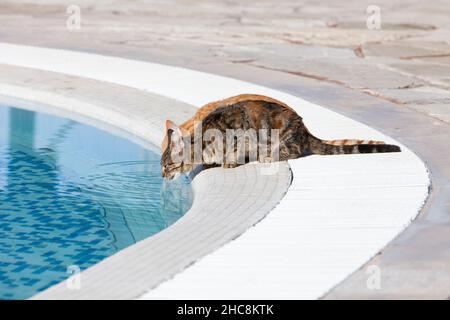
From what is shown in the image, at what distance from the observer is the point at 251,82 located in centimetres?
1220

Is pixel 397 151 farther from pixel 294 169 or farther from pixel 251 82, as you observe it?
pixel 251 82

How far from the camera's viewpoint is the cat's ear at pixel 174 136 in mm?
7527

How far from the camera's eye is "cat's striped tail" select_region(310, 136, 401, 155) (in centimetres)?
820

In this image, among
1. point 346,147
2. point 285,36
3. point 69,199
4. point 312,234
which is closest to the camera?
point 312,234

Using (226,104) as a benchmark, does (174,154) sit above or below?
below

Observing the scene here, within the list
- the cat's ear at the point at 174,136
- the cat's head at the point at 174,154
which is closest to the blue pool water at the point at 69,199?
the cat's head at the point at 174,154

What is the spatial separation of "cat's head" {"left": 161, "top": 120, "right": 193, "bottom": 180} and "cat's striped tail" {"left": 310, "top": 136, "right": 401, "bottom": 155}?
3.68ft

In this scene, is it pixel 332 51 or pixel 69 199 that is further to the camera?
pixel 332 51

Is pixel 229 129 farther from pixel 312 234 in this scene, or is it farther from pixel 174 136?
pixel 312 234

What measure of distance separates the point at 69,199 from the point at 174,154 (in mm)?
896

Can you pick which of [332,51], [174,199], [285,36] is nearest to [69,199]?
[174,199]

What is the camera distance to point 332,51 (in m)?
14.9

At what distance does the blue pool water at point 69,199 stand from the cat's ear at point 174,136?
382 mm
